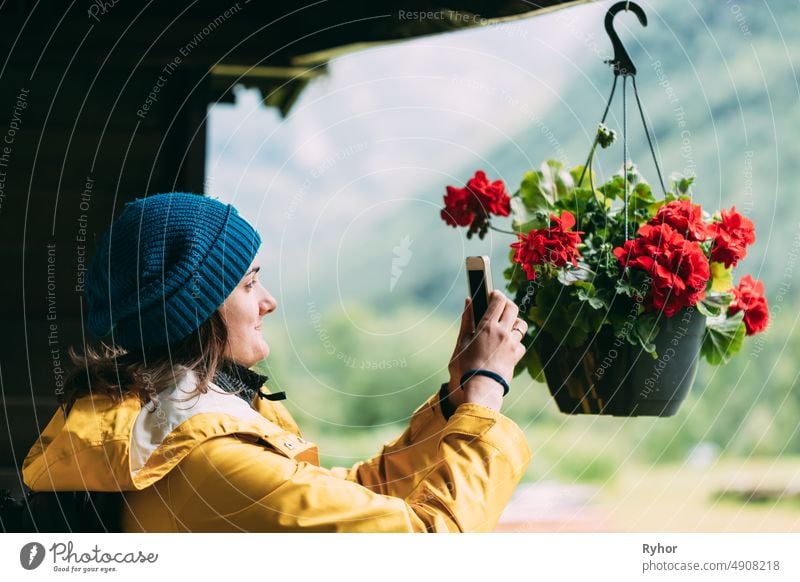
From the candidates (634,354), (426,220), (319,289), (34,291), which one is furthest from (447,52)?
(34,291)

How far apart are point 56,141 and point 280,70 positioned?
41 cm

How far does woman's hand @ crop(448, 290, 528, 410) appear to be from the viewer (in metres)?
0.87

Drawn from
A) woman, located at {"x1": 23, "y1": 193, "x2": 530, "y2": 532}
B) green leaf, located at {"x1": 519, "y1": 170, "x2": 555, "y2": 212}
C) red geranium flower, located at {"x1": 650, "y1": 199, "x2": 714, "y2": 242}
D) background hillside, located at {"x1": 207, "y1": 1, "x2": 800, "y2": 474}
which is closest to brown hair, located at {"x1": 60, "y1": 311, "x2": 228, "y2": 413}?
woman, located at {"x1": 23, "y1": 193, "x2": 530, "y2": 532}

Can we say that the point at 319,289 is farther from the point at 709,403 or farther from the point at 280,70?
the point at 709,403

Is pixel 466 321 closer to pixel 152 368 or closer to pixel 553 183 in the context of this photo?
pixel 553 183

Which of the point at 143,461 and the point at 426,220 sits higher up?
the point at 426,220

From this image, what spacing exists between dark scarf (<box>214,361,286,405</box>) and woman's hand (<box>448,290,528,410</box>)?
229 mm

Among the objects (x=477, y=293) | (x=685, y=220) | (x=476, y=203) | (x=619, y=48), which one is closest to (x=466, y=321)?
(x=477, y=293)

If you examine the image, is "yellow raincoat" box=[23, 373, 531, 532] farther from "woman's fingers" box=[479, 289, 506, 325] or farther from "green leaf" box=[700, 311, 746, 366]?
"green leaf" box=[700, 311, 746, 366]

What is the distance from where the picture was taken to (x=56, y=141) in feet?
4.59

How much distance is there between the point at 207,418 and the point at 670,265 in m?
0.50

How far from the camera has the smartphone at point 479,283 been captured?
0.89 metres

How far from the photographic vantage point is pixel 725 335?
0.95 meters

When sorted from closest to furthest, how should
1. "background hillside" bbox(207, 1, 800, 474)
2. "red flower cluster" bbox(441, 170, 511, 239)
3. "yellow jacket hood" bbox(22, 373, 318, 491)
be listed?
"yellow jacket hood" bbox(22, 373, 318, 491) → "red flower cluster" bbox(441, 170, 511, 239) → "background hillside" bbox(207, 1, 800, 474)
